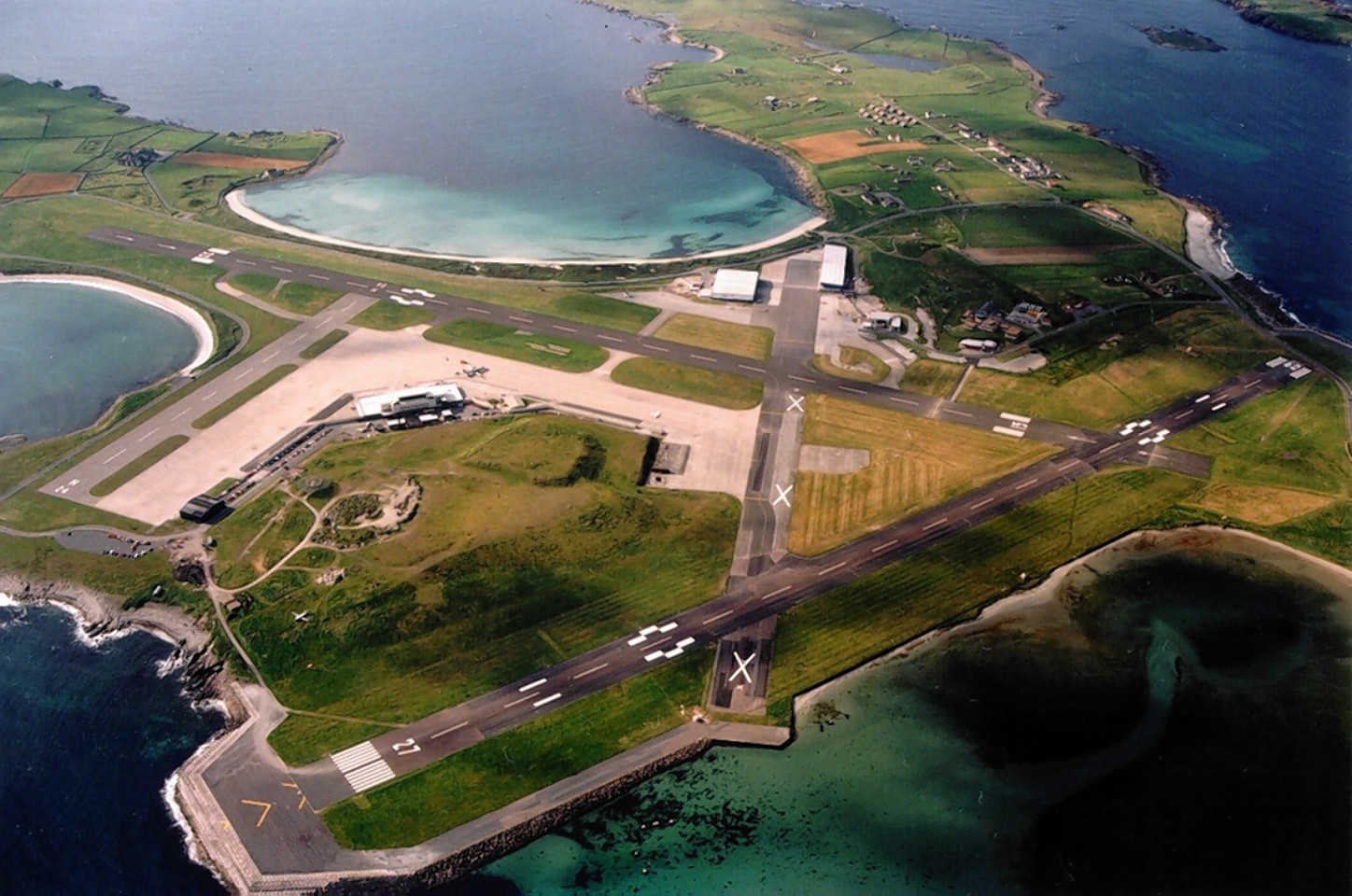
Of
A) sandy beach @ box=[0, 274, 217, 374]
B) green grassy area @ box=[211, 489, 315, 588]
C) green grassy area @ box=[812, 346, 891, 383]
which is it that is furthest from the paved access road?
sandy beach @ box=[0, 274, 217, 374]

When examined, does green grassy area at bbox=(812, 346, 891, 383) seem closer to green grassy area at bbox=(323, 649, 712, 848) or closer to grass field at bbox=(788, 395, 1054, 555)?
grass field at bbox=(788, 395, 1054, 555)

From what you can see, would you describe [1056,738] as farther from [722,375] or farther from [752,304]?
[752,304]

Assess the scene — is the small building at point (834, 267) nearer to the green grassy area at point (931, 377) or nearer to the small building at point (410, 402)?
the green grassy area at point (931, 377)

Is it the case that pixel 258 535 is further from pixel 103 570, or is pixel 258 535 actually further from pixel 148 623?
pixel 103 570

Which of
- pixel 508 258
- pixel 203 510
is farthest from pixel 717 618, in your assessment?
pixel 508 258

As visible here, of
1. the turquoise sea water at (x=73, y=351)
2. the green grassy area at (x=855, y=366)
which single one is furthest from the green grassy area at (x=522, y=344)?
the turquoise sea water at (x=73, y=351)

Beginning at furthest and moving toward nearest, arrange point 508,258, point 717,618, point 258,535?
1. point 508,258
2. point 258,535
3. point 717,618
